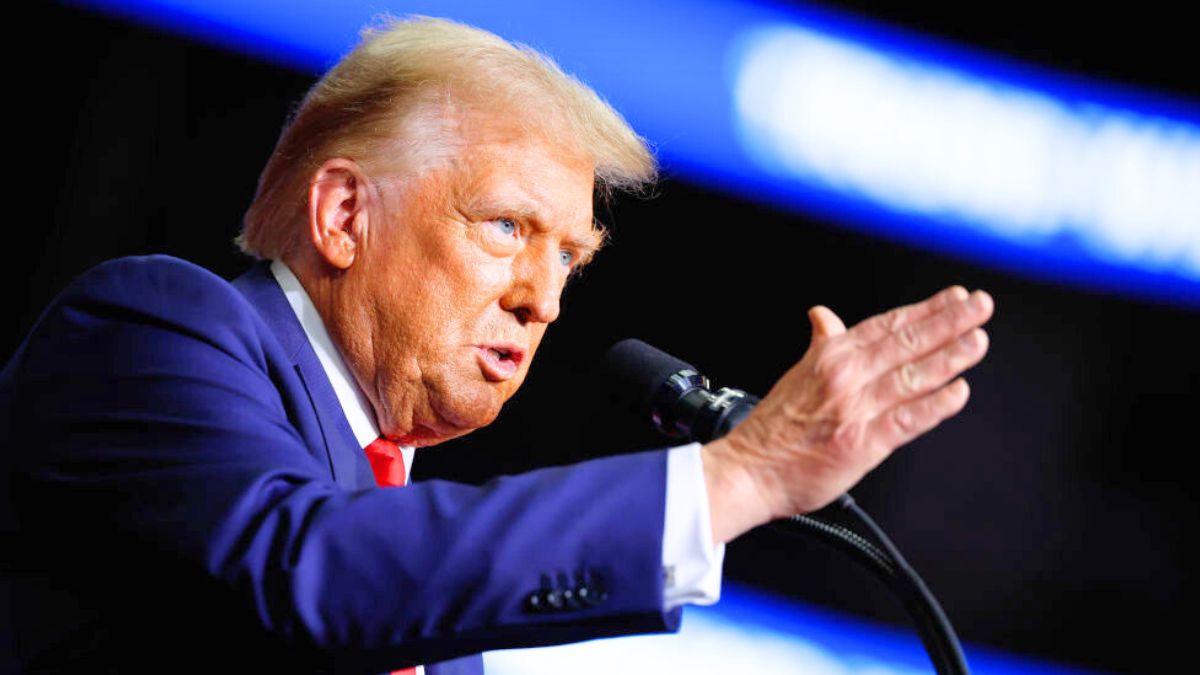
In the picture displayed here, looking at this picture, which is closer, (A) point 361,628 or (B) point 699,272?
(A) point 361,628

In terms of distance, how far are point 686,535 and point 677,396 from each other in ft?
1.13

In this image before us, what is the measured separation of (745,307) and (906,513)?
23.9 inches

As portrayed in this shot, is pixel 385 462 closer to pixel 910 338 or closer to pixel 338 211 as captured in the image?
pixel 338 211

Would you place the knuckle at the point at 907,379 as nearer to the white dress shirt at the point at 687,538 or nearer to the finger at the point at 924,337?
the finger at the point at 924,337

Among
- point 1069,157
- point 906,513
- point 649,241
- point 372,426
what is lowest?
point 906,513

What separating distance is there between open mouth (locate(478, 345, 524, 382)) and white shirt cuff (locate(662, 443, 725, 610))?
71 centimetres

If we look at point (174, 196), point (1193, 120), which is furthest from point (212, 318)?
point (1193, 120)

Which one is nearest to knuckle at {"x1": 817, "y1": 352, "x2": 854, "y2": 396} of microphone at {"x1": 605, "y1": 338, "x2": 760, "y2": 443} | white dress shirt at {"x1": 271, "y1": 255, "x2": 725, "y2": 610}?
white dress shirt at {"x1": 271, "y1": 255, "x2": 725, "y2": 610}

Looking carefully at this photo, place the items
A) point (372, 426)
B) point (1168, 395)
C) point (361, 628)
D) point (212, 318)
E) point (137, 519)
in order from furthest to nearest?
point (1168, 395) → point (372, 426) → point (212, 318) → point (137, 519) → point (361, 628)

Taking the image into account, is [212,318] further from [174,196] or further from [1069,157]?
[1069,157]

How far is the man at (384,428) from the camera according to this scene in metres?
1.20

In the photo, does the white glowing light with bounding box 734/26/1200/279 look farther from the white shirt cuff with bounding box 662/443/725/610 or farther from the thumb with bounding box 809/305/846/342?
the white shirt cuff with bounding box 662/443/725/610

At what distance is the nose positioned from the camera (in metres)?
1.91

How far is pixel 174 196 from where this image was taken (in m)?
3.01
